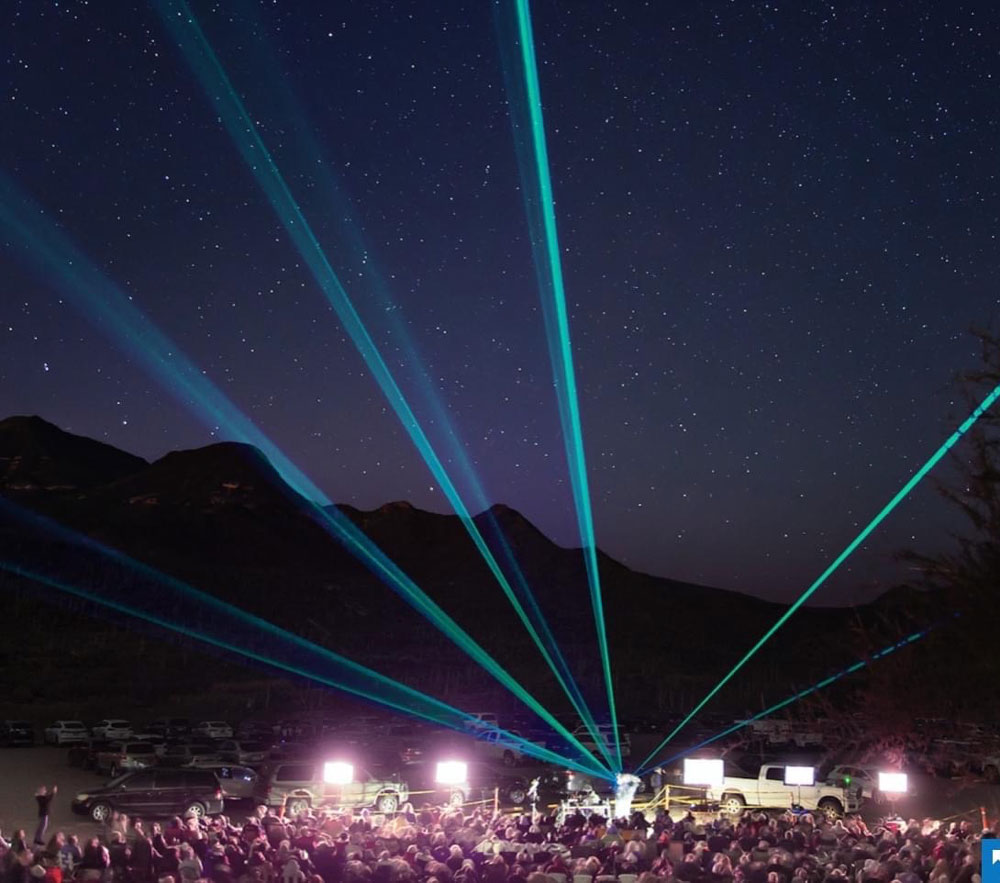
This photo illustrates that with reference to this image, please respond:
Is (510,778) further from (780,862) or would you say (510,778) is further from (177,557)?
(177,557)

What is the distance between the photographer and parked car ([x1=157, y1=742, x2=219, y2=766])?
37.4 metres

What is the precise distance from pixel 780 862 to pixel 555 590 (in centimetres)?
15569

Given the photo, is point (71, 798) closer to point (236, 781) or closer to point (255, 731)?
point (236, 781)

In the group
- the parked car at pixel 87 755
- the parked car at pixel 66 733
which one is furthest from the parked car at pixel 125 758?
the parked car at pixel 66 733

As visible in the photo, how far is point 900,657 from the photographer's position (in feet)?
41.1

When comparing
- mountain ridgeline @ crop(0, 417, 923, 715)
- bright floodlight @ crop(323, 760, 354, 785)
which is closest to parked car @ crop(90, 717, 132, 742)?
mountain ridgeline @ crop(0, 417, 923, 715)

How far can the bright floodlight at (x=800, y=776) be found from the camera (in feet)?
98.0

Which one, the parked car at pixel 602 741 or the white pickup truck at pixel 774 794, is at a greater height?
the parked car at pixel 602 741

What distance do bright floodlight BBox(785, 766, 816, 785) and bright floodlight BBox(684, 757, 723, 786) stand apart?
1.75 meters

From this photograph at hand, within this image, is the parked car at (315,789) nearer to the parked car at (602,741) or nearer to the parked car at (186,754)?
the parked car at (186,754)

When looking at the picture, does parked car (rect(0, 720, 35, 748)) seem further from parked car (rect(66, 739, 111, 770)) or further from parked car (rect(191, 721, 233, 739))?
parked car (rect(66, 739, 111, 770))

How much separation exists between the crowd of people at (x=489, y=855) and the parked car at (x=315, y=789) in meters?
9.69

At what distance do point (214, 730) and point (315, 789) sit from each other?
75.0 ft

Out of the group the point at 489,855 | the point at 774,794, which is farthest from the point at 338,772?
the point at 489,855
